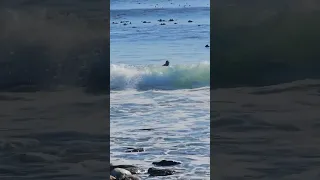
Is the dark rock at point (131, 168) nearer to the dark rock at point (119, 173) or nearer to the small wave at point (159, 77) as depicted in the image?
the dark rock at point (119, 173)

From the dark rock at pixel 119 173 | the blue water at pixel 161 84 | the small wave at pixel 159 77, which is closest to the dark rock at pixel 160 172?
the blue water at pixel 161 84

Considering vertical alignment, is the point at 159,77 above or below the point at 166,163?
above

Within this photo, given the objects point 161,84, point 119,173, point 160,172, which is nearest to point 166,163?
point 160,172

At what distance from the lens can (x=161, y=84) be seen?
5.04 meters

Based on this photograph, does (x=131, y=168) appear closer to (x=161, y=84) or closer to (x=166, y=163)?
(x=166, y=163)

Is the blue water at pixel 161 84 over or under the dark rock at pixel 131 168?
over

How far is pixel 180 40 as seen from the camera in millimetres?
4984

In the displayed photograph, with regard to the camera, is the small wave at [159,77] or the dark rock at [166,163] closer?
the dark rock at [166,163]

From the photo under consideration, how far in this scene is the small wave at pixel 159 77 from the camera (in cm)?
496

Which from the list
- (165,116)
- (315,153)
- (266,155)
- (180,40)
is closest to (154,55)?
(180,40)

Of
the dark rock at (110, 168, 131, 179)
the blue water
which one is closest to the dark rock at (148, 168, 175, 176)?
the blue water

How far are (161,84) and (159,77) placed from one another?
7cm

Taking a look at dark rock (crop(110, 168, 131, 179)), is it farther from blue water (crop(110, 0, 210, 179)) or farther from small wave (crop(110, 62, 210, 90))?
small wave (crop(110, 62, 210, 90))

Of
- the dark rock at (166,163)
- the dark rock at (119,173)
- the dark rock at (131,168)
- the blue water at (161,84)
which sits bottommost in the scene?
the dark rock at (119,173)
